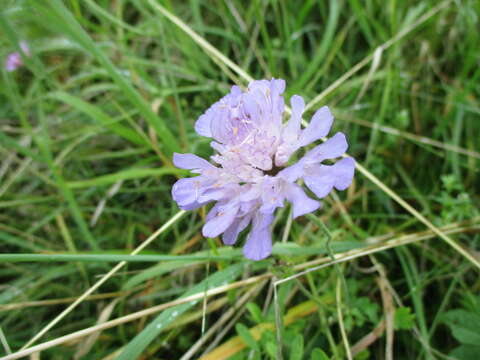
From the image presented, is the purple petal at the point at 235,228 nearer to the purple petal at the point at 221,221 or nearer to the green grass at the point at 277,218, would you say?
the purple petal at the point at 221,221

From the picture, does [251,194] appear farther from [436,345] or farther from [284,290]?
[436,345]

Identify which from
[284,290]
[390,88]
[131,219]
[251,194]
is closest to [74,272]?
[131,219]

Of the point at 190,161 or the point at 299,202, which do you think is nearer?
the point at 299,202

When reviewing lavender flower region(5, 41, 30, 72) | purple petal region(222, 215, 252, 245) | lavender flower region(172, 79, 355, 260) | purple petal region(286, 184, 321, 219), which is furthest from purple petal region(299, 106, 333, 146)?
lavender flower region(5, 41, 30, 72)

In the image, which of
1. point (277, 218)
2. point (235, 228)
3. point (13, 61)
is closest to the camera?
point (235, 228)

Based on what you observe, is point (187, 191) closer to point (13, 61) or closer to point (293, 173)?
point (293, 173)

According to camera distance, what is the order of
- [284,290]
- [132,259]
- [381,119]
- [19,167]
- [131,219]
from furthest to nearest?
[19,167], [131,219], [381,119], [284,290], [132,259]

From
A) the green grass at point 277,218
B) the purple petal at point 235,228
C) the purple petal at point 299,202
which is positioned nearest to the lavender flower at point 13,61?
the green grass at point 277,218

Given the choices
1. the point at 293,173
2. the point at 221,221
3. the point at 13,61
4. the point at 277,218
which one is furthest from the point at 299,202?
the point at 13,61
